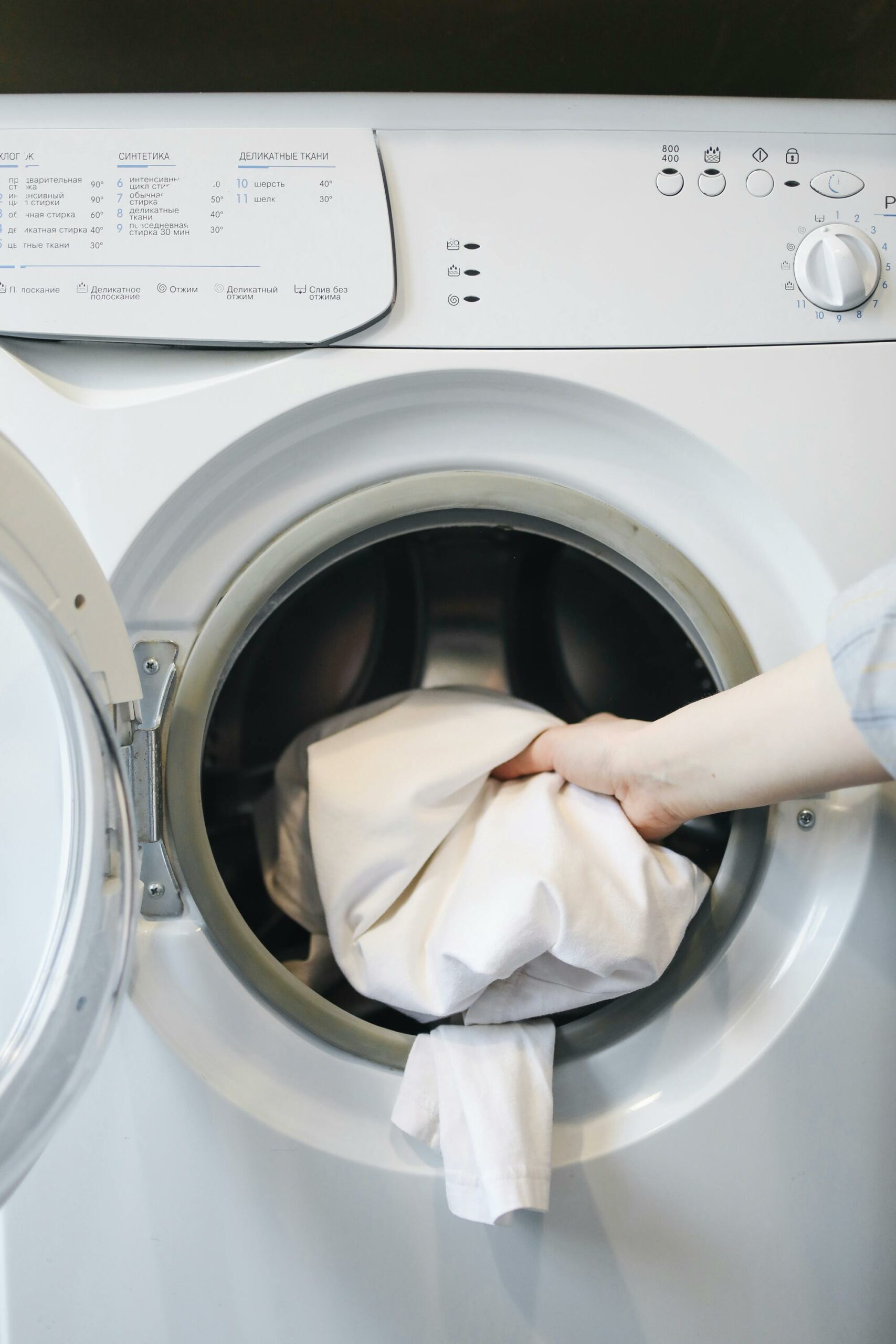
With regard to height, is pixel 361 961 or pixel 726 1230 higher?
pixel 361 961

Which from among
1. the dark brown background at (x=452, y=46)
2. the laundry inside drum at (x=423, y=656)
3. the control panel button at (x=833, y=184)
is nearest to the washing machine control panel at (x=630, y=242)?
the control panel button at (x=833, y=184)

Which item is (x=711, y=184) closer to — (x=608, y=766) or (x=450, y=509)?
(x=450, y=509)

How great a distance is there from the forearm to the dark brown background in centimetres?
70

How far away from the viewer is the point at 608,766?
57 cm

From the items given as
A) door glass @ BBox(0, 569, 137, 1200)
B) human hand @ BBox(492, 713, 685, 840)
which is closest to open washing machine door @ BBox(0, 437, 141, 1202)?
door glass @ BBox(0, 569, 137, 1200)

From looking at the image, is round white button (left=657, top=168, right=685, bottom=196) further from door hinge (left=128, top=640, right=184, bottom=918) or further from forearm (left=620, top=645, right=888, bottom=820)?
door hinge (left=128, top=640, right=184, bottom=918)

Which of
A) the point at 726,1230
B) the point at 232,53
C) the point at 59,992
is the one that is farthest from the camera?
the point at 232,53

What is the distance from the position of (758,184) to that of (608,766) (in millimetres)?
371

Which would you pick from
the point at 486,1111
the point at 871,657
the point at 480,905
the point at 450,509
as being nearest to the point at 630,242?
the point at 450,509

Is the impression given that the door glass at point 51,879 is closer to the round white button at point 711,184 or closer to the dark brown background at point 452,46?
the round white button at point 711,184

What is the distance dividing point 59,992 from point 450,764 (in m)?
0.26

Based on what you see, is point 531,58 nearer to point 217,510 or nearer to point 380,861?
point 217,510

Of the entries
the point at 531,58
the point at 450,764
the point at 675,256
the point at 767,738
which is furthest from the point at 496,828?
the point at 531,58

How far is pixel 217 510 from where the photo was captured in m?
0.55
